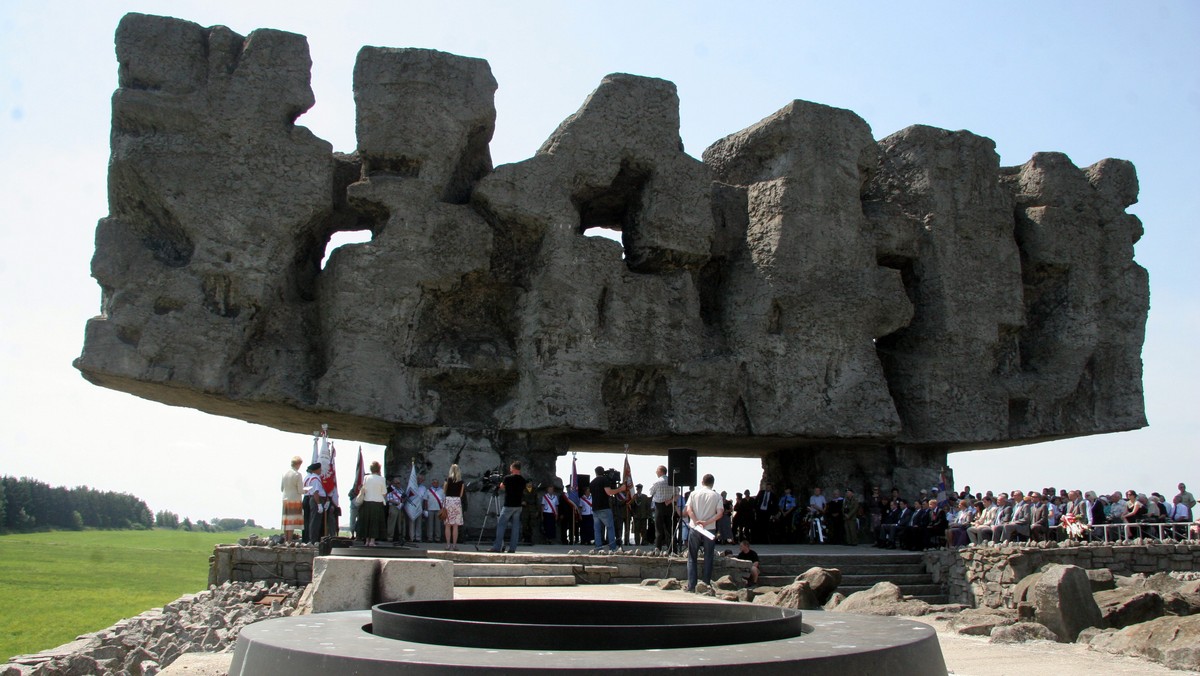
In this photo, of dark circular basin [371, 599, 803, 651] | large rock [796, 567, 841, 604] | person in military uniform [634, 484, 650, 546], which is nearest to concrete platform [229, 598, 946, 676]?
dark circular basin [371, 599, 803, 651]

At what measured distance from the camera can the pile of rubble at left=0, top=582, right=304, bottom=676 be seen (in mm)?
9016

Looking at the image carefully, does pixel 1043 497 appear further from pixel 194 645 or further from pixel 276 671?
pixel 276 671

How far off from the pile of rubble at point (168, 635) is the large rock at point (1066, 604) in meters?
6.39

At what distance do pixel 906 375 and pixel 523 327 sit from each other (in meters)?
7.28

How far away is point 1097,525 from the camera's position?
1556 centimetres

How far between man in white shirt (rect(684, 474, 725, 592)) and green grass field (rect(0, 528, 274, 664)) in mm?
11917

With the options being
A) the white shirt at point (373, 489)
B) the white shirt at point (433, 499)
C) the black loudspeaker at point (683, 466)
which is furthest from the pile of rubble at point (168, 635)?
the black loudspeaker at point (683, 466)

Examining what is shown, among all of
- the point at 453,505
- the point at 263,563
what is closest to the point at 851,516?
the point at 453,505

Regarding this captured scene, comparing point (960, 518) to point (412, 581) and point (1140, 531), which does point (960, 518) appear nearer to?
point (1140, 531)

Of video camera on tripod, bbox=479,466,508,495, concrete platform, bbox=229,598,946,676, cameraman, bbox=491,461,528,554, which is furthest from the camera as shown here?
video camera on tripod, bbox=479,466,508,495

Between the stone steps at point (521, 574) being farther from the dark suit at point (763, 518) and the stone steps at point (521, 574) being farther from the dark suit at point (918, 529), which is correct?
the dark suit at point (763, 518)

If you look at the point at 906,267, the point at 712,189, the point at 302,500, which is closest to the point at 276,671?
the point at 302,500

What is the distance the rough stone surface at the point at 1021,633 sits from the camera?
833 cm

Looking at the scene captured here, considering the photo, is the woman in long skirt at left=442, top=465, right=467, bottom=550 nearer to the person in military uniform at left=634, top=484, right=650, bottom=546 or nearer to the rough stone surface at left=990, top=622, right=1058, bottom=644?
the person in military uniform at left=634, top=484, right=650, bottom=546
